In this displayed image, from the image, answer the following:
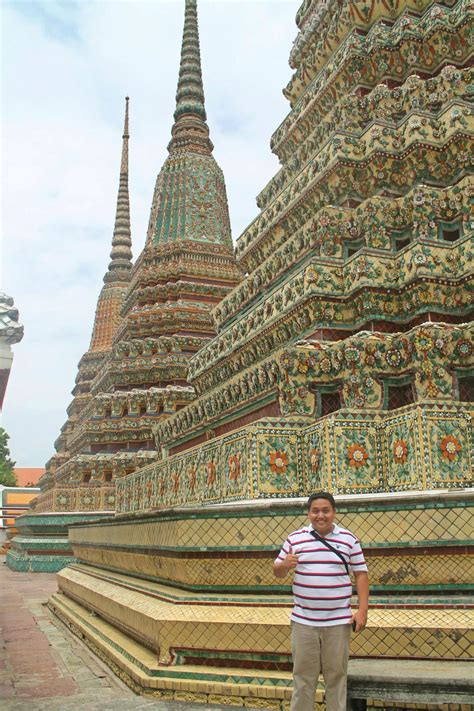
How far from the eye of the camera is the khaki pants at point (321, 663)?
4321 mm

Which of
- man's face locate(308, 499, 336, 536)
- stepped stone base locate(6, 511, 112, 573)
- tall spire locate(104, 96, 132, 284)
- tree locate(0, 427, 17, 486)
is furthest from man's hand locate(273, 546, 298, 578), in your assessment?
tree locate(0, 427, 17, 486)

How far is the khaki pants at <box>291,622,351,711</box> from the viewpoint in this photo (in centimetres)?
432

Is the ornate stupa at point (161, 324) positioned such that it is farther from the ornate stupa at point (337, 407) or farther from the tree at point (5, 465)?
the tree at point (5, 465)

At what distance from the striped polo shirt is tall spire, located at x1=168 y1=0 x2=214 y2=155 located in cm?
2292

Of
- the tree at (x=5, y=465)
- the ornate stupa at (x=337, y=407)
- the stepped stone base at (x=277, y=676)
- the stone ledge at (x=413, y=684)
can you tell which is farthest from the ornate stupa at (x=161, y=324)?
the tree at (x=5, y=465)

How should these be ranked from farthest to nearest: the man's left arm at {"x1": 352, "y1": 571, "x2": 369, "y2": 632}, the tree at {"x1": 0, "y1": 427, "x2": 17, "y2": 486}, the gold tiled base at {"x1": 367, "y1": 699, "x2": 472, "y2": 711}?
the tree at {"x1": 0, "y1": 427, "x2": 17, "y2": 486} → the gold tiled base at {"x1": 367, "y1": 699, "x2": 472, "y2": 711} → the man's left arm at {"x1": 352, "y1": 571, "x2": 369, "y2": 632}

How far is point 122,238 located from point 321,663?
3807 cm

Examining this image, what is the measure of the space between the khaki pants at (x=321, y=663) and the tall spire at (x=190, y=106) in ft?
76.2

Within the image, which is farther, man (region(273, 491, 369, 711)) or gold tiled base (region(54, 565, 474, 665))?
gold tiled base (region(54, 565, 474, 665))

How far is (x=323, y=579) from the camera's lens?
4395 millimetres

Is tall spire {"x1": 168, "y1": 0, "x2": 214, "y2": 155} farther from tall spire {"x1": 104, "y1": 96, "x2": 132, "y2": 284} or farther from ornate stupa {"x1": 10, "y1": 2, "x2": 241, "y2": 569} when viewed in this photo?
tall spire {"x1": 104, "y1": 96, "x2": 132, "y2": 284}

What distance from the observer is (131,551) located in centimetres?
961

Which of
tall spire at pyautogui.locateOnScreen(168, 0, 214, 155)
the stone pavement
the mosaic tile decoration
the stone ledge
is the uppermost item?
tall spire at pyautogui.locateOnScreen(168, 0, 214, 155)

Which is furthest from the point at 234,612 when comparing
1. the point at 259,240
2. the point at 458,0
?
the point at 458,0
